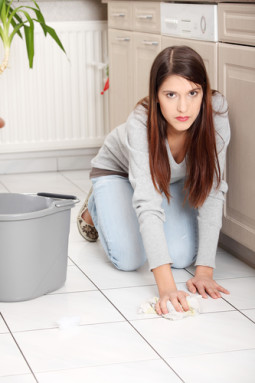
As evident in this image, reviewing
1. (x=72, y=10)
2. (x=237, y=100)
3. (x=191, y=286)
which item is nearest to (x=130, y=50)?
(x=72, y=10)

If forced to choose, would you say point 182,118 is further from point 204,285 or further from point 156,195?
point 204,285

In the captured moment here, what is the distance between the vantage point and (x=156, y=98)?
2006mm

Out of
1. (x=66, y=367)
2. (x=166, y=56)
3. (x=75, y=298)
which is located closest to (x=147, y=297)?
(x=75, y=298)

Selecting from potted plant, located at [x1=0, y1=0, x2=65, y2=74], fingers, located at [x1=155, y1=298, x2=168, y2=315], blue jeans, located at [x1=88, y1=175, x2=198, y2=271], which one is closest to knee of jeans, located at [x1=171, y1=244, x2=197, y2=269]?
blue jeans, located at [x1=88, y1=175, x2=198, y2=271]

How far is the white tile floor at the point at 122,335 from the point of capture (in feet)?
5.13

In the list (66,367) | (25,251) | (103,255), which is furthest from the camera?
(103,255)

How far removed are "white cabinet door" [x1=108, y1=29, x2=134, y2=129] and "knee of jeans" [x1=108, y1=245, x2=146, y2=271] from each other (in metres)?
1.00

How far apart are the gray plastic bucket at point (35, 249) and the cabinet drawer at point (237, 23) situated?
2.19 feet

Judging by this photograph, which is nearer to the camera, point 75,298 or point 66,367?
point 66,367

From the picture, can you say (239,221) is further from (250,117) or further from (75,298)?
(75,298)

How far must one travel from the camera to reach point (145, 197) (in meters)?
2.01

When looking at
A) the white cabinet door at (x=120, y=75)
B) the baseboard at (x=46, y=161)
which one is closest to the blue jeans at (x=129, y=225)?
the white cabinet door at (x=120, y=75)

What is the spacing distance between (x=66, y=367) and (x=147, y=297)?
0.47 meters

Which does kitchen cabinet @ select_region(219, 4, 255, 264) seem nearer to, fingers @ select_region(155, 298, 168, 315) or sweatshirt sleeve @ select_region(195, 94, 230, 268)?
sweatshirt sleeve @ select_region(195, 94, 230, 268)
